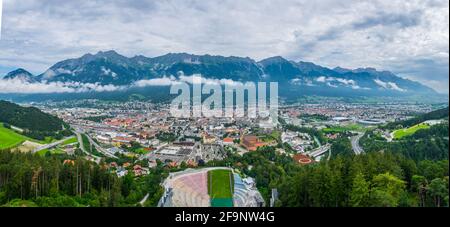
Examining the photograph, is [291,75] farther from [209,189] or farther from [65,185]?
[65,185]

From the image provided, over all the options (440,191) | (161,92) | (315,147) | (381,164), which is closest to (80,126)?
(161,92)

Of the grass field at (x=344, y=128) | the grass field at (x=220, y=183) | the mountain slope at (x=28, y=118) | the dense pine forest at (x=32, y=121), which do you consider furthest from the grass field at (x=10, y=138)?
the grass field at (x=344, y=128)

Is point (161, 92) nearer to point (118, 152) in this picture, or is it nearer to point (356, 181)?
point (118, 152)

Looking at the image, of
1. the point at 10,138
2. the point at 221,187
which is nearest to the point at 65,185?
the point at 221,187

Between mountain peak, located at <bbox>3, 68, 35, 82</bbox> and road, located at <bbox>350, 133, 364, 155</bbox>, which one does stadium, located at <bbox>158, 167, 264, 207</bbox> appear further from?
road, located at <bbox>350, 133, 364, 155</bbox>

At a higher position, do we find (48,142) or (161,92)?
(161,92)
